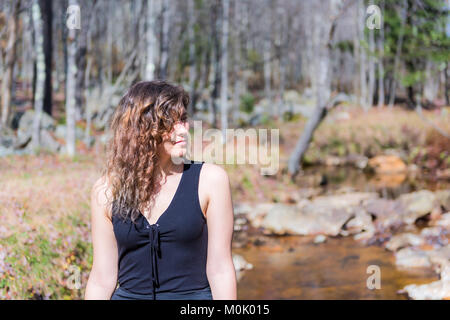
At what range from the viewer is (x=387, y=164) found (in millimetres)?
20875

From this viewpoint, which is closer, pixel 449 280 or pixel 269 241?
pixel 449 280

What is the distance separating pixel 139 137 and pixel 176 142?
0.17 m

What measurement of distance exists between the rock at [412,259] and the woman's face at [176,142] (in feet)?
24.6

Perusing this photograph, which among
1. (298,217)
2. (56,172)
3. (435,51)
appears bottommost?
(298,217)

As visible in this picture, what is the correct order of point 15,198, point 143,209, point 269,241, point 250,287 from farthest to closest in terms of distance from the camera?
point 269,241 < point 250,287 < point 15,198 < point 143,209

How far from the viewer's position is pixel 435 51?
75.5ft

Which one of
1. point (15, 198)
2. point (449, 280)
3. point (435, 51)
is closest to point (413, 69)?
point (435, 51)

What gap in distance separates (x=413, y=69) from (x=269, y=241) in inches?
837

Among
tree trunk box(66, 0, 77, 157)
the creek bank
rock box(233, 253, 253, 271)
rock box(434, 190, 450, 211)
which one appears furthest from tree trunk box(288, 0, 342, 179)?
rock box(233, 253, 253, 271)

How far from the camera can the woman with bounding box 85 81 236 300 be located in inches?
86.2

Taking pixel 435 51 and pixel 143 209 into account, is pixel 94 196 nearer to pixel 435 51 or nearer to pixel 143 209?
pixel 143 209

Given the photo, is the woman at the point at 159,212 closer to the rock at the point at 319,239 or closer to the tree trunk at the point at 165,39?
the rock at the point at 319,239

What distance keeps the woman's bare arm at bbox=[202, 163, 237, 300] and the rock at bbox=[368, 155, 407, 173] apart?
19044 mm

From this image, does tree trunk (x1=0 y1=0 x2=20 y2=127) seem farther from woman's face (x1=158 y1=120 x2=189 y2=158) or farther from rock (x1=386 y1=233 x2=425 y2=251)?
woman's face (x1=158 y1=120 x2=189 y2=158)
